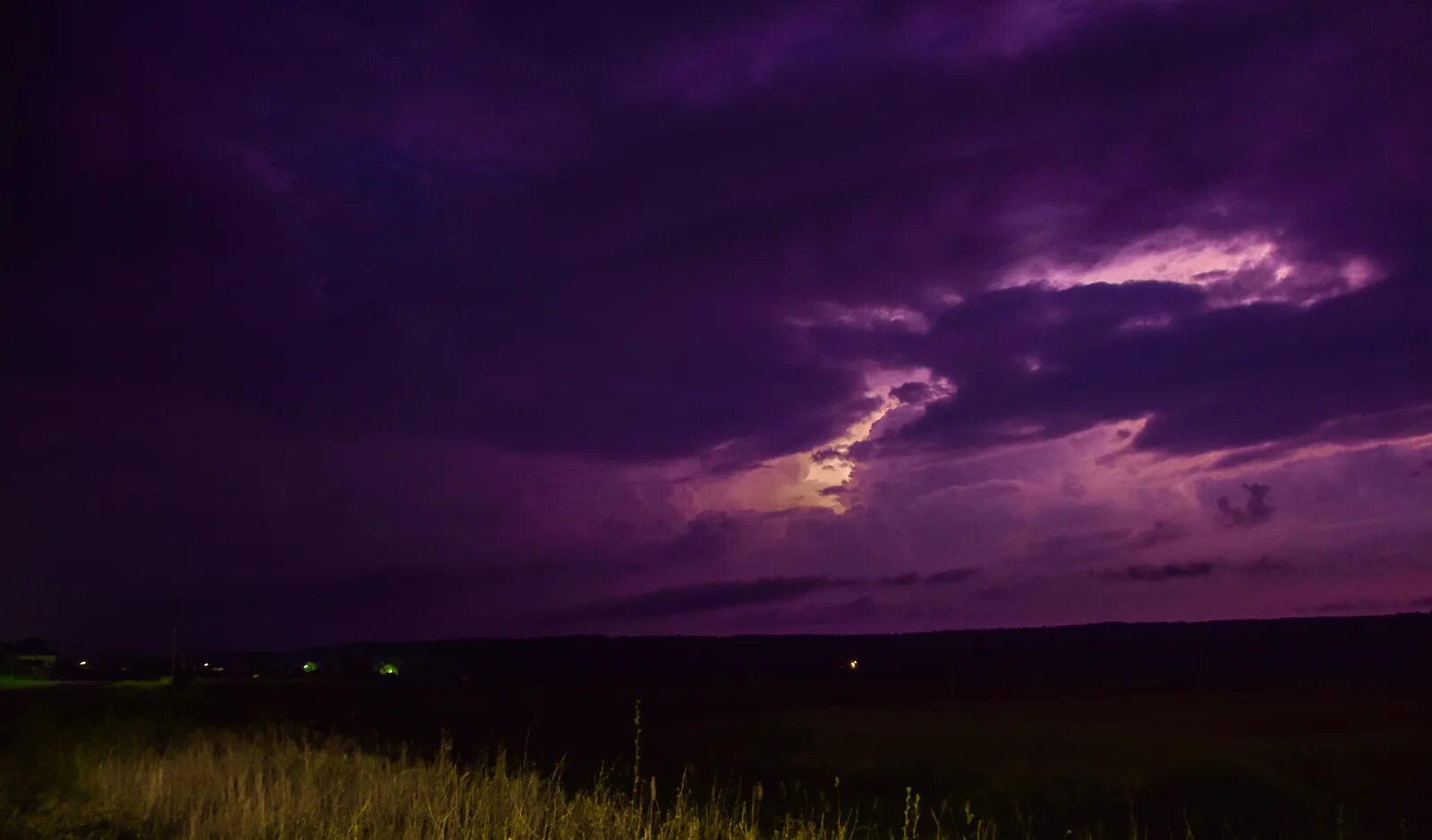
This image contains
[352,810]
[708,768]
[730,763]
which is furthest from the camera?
[730,763]

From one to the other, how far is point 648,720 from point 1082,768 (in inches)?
1033

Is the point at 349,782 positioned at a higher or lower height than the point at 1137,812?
higher

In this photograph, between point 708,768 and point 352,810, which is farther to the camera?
point 708,768

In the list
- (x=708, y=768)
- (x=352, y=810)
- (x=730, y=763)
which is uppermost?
(x=352, y=810)

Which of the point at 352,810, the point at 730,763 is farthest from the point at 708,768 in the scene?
the point at 352,810

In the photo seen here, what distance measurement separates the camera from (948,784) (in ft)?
95.3

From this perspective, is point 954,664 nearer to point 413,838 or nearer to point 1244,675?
point 1244,675

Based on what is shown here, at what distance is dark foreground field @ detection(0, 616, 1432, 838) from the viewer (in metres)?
9.61

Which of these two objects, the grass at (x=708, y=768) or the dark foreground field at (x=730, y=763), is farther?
the dark foreground field at (x=730, y=763)

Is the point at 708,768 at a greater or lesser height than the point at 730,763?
greater

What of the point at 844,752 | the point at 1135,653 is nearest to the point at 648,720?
the point at 844,752

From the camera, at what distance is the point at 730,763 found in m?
36.2

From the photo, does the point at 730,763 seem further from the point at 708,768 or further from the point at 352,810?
the point at 352,810

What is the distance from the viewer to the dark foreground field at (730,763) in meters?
9.61
